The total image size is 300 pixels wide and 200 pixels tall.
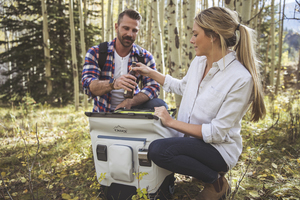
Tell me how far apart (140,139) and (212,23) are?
42.6 inches

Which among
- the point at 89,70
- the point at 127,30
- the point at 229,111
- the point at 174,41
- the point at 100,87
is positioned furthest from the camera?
the point at 174,41

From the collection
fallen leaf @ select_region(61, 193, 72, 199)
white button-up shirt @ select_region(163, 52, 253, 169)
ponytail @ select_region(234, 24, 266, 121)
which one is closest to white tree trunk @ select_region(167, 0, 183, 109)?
white button-up shirt @ select_region(163, 52, 253, 169)

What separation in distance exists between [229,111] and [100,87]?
1336 mm

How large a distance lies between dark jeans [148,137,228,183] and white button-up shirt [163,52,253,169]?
0.07m

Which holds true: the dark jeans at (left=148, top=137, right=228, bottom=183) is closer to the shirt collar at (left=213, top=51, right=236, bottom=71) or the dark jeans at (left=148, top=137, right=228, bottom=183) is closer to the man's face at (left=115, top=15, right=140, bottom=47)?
the shirt collar at (left=213, top=51, right=236, bottom=71)

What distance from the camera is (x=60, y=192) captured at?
2.10 m

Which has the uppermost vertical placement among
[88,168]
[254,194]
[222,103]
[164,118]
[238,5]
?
[238,5]

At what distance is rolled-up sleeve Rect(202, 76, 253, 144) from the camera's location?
1.52 m

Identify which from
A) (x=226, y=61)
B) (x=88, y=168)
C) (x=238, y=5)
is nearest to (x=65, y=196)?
(x=88, y=168)

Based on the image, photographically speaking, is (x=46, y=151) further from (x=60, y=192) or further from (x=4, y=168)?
(x=60, y=192)

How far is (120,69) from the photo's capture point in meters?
2.61

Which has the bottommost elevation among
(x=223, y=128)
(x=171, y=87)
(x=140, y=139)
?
(x=140, y=139)

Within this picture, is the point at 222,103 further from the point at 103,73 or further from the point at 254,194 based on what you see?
the point at 103,73

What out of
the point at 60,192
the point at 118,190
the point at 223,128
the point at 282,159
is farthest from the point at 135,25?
the point at 282,159
